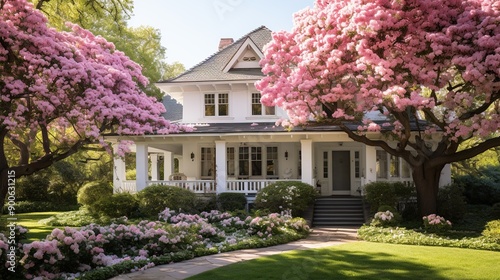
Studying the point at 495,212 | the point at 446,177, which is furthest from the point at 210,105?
the point at 495,212

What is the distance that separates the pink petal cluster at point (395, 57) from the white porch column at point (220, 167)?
6.33 metres

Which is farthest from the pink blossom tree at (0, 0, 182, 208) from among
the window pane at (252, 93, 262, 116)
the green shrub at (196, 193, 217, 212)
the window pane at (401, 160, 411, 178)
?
the window pane at (401, 160, 411, 178)

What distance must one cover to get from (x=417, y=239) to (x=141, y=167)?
14.0 m

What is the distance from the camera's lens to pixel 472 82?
1683 cm

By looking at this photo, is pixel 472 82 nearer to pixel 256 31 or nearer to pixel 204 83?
pixel 204 83

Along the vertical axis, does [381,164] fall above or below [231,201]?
above

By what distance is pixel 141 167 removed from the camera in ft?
85.8

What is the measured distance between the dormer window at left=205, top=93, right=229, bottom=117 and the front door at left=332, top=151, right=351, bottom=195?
20.2 ft

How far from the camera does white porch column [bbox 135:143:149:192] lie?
25953mm

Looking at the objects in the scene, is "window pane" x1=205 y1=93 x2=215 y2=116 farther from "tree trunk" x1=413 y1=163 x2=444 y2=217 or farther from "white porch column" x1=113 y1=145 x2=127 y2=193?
"tree trunk" x1=413 y1=163 x2=444 y2=217

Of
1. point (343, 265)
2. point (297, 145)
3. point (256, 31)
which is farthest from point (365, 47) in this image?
point (256, 31)

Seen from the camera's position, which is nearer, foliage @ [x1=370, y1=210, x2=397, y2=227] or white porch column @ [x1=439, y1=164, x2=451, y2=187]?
foliage @ [x1=370, y1=210, x2=397, y2=227]

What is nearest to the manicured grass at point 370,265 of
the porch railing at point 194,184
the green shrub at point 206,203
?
the green shrub at point 206,203

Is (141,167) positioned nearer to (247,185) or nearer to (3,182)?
(247,185)
